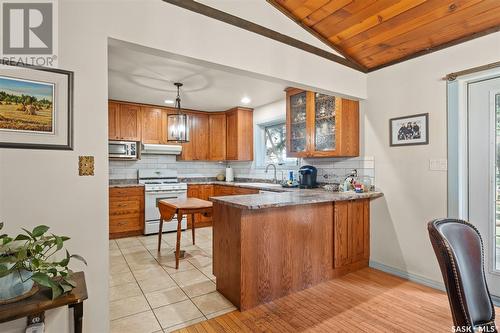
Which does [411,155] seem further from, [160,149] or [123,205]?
[123,205]

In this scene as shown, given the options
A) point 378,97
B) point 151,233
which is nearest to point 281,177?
point 378,97

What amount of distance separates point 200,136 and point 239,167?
1.08 meters

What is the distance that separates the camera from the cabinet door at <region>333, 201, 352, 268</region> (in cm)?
281

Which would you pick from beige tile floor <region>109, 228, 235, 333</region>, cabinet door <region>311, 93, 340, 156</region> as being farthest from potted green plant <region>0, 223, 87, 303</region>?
cabinet door <region>311, 93, 340, 156</region>

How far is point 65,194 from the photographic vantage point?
1.53 meters

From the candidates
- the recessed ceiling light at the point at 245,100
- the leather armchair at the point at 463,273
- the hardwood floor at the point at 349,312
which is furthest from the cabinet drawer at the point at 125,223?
the leather armchair at the point at 463,273

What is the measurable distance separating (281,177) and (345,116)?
1819 mm

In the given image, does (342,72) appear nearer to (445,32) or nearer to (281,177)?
(445,32)

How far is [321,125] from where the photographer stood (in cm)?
343

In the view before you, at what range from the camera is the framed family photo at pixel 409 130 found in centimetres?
267

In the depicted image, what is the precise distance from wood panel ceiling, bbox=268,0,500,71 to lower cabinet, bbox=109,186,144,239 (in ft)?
12.0

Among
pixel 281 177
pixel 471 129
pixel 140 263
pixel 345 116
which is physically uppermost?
pixel 345 116

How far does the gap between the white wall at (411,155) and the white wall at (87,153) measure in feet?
7.54

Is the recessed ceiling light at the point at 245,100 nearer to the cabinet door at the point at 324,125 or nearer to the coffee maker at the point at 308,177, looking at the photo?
the cabinet door at the point at 324,125
